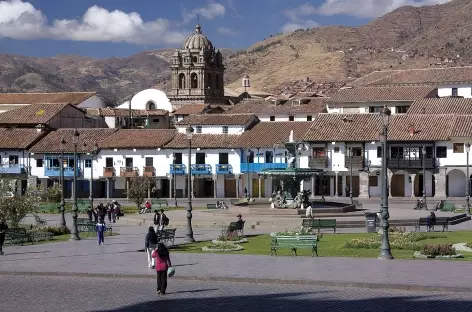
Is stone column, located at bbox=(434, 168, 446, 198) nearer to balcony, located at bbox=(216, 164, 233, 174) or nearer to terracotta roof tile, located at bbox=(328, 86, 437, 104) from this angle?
terracotta roof tile, located at bbox=(328, 86, 437, 104)

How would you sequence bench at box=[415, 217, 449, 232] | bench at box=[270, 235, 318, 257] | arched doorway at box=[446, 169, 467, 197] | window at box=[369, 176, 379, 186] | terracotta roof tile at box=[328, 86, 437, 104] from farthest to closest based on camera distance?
terracotta roof tile at box=[328, 86, 437, 104] → window at box=[369, 176, 379, 186] → arched doorway at box=[446, 169, 467, 197] → bench at box=[415, 217, 449, 232] → bench at box=[270, 235, 318, 257]

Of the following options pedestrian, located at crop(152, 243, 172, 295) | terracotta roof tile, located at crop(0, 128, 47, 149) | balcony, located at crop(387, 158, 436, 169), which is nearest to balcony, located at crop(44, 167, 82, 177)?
terracotta roof tile, located at crop(0, 128, 47, 149)

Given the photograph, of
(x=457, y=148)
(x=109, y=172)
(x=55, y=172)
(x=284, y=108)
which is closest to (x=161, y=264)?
(x=457, y=148)

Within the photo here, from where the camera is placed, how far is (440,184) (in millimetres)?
63938

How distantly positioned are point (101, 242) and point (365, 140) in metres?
35.6

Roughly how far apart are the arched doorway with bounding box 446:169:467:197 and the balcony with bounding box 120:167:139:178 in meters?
22.1

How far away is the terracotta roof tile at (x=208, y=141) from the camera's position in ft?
232

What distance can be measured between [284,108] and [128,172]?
16840 millimetres

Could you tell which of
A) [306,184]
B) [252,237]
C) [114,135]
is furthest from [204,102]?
[252,237]

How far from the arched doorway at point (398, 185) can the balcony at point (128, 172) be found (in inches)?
724

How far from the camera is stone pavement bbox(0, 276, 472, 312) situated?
1928 centimetres

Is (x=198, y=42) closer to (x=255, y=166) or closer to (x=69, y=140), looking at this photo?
(x=69, y=140)

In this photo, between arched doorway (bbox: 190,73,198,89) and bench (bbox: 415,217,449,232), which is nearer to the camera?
bench (bbox: 415,217,449,232)

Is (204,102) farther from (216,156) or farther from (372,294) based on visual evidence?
(372,294)
